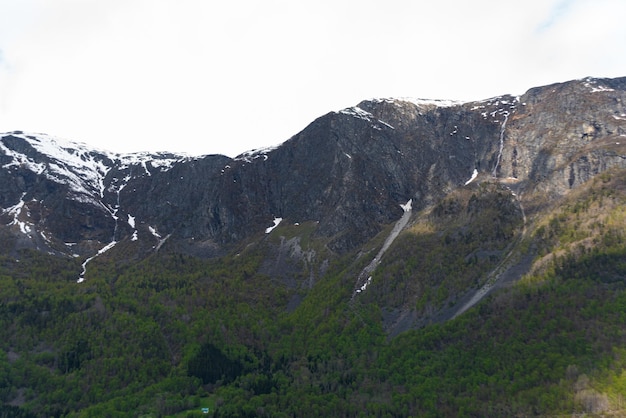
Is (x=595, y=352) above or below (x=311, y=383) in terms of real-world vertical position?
above

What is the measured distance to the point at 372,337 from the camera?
152m

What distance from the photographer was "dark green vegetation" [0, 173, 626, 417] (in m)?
117

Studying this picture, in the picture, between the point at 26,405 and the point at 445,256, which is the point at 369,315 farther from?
the point at 26,405

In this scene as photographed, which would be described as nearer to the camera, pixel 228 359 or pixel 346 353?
pixel 346 353

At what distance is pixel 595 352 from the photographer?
113 m

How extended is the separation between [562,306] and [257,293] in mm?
114670

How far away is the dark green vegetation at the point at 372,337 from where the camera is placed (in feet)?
384

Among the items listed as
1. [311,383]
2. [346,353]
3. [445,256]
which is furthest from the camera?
[445,256]

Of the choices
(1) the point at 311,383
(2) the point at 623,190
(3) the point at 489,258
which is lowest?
(1) the point at 311,383

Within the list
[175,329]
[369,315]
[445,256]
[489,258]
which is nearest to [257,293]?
[175,329]

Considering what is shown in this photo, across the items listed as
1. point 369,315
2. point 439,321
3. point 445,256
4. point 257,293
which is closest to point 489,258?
point 445,256

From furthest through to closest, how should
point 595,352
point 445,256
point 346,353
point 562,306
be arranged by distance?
1. point 445,256
2. point 346,353
3. point 562,306
4. point 595,352

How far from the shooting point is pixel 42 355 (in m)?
152

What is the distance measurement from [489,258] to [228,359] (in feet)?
319
